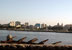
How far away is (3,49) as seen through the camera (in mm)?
10453

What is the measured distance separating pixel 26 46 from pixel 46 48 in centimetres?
115

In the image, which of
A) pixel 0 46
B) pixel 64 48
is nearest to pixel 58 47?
pixel 64 48


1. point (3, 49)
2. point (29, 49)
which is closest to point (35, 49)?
point (29, 49)

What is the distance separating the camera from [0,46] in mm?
10516

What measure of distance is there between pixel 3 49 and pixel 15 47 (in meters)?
0.66

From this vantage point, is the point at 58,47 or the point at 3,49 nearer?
the point at 3,49

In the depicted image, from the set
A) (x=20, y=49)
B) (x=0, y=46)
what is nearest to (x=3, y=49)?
(x=0, y=46)

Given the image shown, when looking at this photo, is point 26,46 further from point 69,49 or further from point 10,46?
point 69,49

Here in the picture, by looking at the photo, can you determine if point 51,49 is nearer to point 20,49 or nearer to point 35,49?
point 35,49

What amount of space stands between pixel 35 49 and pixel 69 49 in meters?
2.11

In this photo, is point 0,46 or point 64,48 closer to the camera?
point 0,46

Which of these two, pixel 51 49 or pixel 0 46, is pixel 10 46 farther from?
pixel 51 49

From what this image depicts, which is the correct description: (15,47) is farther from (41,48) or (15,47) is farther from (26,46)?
(41,48)

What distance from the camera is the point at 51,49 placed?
36.0 ft
